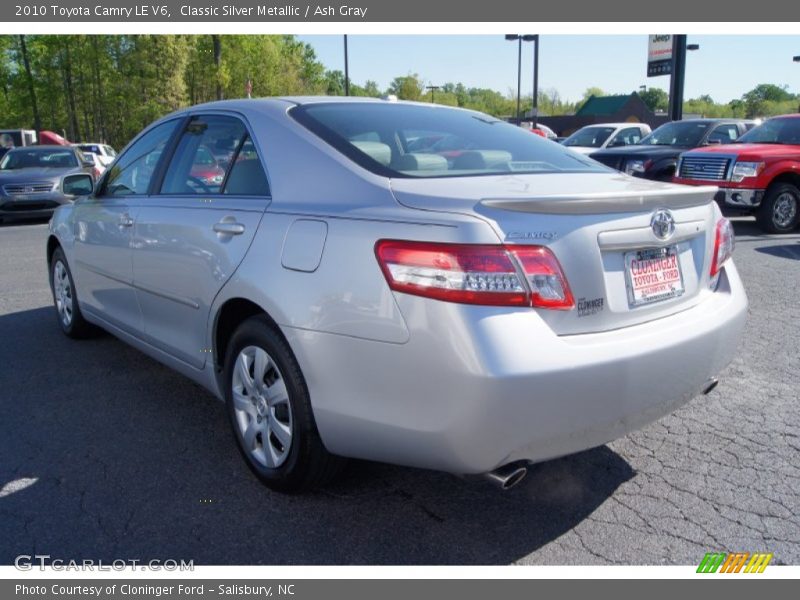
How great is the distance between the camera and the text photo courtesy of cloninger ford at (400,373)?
7.54ft

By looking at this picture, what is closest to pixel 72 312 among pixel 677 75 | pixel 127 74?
pixel 677 75

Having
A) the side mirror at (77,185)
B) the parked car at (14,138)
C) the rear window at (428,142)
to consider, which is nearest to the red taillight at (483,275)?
the rear window at (428,142)

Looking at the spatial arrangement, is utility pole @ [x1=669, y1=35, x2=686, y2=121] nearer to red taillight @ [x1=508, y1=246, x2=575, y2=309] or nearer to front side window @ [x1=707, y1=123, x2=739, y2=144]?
front side window @ [x1=707, y1=123, x2=739, y2=144]

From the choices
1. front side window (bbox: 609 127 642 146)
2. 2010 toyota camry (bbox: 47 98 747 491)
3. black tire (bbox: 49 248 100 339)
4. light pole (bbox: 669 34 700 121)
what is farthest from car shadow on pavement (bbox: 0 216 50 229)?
light pole (bbox: 669 34 700 121)

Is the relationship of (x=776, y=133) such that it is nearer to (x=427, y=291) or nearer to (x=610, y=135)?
(x=610, y=135)

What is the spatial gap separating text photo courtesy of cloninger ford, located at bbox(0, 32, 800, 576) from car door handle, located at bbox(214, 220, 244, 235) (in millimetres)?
11

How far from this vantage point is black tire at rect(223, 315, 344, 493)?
2.72 metres

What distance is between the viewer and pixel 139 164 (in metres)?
4.32

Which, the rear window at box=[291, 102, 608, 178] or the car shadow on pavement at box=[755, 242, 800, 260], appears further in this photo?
the car shadow on pavement at box=[755, 242, 800, 260]

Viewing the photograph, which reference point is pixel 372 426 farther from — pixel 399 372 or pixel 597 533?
pixel 597 533

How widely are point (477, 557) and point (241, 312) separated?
4.70 ft

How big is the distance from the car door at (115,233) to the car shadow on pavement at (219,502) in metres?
0.70

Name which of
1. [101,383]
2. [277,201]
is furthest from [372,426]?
[101,383]

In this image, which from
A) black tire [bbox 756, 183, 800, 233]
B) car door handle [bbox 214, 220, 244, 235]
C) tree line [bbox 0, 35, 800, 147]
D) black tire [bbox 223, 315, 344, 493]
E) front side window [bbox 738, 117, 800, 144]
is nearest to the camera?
black tire [bbox 223, 315, 344, 493]
